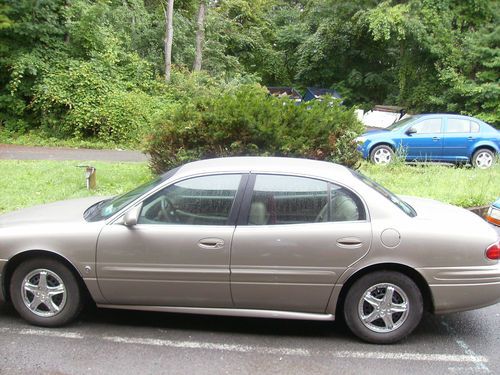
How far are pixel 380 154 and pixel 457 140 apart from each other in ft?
6.31

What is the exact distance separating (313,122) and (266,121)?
82cm

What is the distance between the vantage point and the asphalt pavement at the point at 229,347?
3.67 m

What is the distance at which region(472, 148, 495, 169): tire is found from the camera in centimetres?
1286

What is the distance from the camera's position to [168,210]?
13.7ft

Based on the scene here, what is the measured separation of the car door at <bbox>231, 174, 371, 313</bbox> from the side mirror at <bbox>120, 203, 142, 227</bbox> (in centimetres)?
81

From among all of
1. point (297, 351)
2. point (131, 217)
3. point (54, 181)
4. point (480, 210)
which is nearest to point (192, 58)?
point (54, 181)

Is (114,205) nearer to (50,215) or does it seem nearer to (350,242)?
(50,215)

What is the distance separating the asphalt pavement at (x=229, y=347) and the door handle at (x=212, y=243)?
76 cm

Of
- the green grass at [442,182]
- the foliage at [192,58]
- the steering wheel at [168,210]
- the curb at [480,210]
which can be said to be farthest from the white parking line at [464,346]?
the foliage at [192,58]

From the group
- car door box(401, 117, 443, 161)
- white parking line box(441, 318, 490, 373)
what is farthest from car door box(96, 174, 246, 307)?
car door box(401, 117, 443, 161)

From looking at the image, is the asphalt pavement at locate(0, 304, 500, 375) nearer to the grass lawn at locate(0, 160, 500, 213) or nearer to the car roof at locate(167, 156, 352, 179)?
the car roof at locate(167, 156, 352, 179)

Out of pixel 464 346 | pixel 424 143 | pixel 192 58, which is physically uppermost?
Answer: pixel 192 58

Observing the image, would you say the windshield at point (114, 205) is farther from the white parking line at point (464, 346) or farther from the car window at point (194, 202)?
the white parking line at point (464, 346)

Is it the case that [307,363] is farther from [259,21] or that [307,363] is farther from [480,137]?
[259,21]
